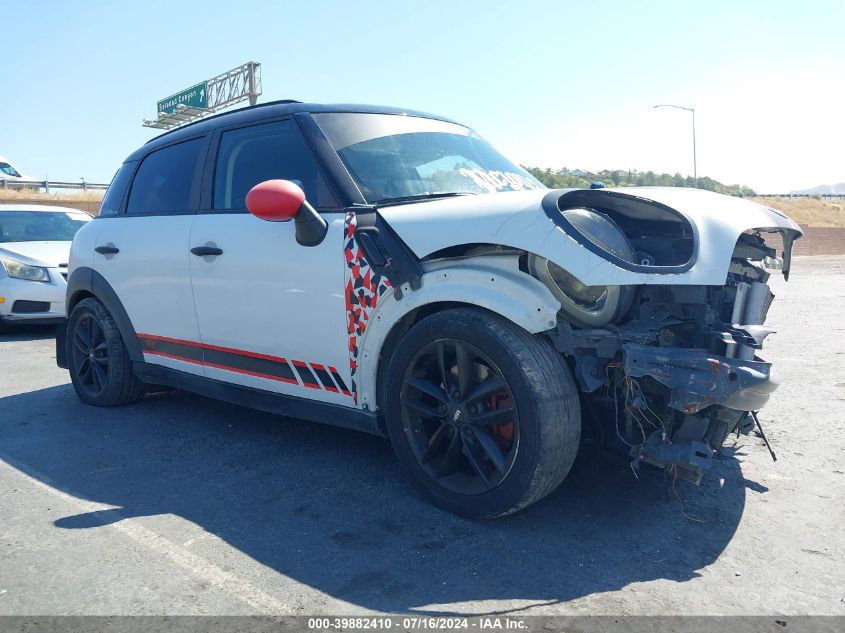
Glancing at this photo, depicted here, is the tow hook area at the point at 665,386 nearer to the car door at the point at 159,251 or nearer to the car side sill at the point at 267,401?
the car side sill at the point at 267,401

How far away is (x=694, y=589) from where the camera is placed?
2.34 m

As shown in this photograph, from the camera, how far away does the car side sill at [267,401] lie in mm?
3266

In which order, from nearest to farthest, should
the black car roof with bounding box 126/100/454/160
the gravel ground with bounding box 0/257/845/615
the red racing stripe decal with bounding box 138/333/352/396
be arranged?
1. the gravel ground with bounding box 0/257/845/615
2. the red racing stripe decal with bounding box 138/333/352/396
3. the black car roof with bounding box 126/100/454/160

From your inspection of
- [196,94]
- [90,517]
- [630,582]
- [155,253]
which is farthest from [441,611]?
[196,94]

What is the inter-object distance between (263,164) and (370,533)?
6.72 feet

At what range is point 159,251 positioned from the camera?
4227mm

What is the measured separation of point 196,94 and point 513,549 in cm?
3508

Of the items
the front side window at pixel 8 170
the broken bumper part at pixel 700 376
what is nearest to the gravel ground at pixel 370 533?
the broken bumper part at pixel 700 376

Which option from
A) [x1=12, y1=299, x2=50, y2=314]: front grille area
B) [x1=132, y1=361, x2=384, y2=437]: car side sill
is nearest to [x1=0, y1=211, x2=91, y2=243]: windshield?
[x1=12, y1=299, x2=50, y2=314]: front grille area

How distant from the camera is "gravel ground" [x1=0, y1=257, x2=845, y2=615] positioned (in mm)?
2332

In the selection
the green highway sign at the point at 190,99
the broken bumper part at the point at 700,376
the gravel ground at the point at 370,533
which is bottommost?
the gravel ground at the point at 370,533

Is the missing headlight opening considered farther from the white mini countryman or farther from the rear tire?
the rear tire

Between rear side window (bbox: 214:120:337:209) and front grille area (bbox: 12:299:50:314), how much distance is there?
5522 millimetres

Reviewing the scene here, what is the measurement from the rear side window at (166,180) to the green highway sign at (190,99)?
31.0 m
